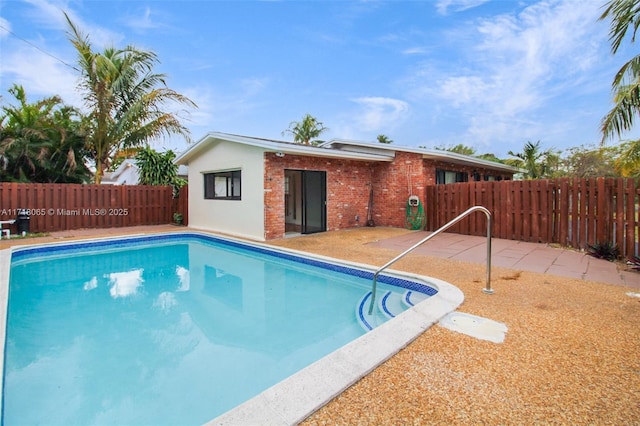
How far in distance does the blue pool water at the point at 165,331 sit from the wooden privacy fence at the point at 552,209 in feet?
16.8

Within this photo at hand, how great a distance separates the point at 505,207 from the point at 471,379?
8.14 metres

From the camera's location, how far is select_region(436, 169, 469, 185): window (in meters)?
12.7

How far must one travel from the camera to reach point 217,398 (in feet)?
9.57

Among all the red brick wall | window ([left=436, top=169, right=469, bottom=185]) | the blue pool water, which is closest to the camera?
the blue pool water

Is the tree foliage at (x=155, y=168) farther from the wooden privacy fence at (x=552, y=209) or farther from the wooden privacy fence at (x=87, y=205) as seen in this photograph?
the wooden privacy fence at (x=552, y=209)

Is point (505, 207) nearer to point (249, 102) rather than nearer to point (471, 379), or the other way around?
point (471, 379)

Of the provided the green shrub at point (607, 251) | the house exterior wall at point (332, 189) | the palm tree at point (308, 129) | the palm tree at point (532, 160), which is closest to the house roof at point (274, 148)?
the house exterior wall at point (332, 189)

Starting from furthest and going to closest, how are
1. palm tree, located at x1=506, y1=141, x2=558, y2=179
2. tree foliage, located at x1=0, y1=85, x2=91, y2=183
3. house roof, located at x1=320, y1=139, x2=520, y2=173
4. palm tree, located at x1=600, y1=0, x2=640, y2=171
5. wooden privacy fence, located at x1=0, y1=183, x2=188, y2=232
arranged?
palm tree, located at x1=506, y1=141, x2=558, y2=179
tree foliage, located at x1=0, y1=85, x2=91, y2=183
wooden privacy fence, located at x1=0, y1=183, x2=188, y2=232
house roof, located at x1=320, y1=139, x2=520, y2=173
palm tree, located at x1=600, y1=0, x2=640, y2=171

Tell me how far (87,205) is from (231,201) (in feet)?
20.9

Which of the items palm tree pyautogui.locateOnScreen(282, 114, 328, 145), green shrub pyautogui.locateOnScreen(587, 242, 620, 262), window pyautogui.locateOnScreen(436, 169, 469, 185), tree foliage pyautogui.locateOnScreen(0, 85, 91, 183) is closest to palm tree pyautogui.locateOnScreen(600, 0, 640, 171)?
green shrub pyautogui.locateOnScreen(587, 242, 620, 262)

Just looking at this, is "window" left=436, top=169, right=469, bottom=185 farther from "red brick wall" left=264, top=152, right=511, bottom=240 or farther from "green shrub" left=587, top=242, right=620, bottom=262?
"green shrub" left=587, top=242, right=620, bottom=262

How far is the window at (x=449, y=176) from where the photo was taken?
12.7 m

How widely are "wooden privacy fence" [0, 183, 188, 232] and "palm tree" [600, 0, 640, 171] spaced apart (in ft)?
46.2

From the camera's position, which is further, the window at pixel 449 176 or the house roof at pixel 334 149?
the window at pixel 449 176
